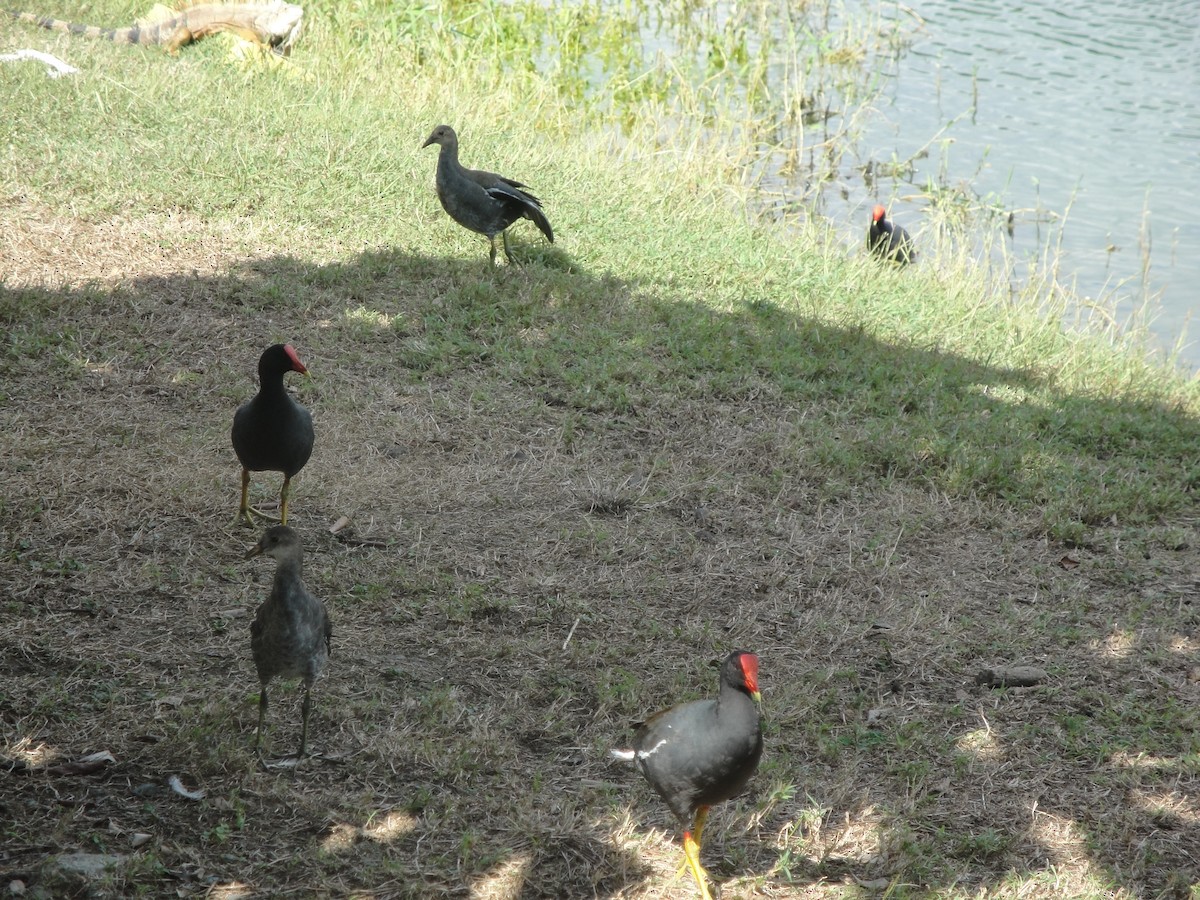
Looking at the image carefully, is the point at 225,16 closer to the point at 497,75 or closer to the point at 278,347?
the point at 497,75

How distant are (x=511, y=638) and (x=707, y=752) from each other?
143 centimetres

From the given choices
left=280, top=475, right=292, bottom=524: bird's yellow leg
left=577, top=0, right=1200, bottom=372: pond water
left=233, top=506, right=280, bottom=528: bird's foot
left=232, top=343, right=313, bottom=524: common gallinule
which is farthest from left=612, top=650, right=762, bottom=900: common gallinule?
left=577, top=0, right=1200, bottom=372: pond water

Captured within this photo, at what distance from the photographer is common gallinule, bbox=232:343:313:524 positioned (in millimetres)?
4531

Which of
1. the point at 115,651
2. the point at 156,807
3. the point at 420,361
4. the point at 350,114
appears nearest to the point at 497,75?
the point at 350,114

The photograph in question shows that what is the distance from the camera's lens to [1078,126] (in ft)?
40.4

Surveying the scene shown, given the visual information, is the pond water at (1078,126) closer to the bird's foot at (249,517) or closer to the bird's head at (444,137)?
the bird's head at (444,137)

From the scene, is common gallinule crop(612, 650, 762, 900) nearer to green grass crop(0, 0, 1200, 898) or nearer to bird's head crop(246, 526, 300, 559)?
green grass crop(0, 0, 1200, 898)

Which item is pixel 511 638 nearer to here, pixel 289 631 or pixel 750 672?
pixel 289 631

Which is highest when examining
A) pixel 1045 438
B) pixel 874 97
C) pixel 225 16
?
pixel 225 16

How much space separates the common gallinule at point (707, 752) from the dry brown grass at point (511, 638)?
A: 0.31 m

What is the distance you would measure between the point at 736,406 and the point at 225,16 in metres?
7.77

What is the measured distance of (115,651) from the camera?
3.97m

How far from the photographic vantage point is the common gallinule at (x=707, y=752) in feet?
10.2

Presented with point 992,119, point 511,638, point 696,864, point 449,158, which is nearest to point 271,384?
point 511,638
